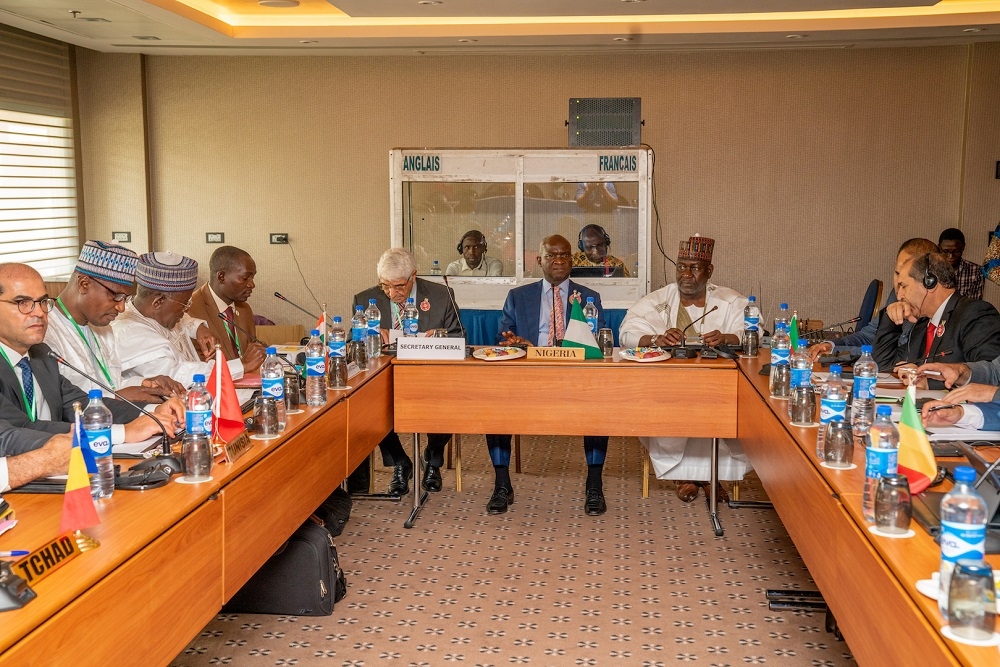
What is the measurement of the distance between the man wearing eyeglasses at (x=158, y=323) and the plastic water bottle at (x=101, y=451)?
1.46 metres

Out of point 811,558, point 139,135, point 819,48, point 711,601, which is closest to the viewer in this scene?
point 811,558

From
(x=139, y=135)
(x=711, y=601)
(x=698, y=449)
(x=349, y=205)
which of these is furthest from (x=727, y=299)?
(x=139, y=135)

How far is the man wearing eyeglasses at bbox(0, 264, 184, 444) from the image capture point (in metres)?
2.51

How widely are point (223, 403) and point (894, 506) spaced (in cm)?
164

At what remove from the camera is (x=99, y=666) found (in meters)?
1.67

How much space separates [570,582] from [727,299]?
1.99m

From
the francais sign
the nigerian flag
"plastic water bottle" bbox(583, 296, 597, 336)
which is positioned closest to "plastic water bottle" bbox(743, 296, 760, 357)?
the nigerian flag

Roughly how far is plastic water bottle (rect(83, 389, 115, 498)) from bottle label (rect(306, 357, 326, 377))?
107cm

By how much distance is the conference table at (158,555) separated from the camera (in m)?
1.57

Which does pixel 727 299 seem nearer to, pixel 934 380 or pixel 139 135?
pixel 934 380

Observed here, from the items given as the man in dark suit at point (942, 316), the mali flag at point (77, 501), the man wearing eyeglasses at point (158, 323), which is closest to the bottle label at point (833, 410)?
the man in dark suit at point (942, 316)

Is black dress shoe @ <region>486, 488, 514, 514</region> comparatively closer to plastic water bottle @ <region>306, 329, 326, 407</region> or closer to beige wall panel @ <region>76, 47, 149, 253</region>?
plastic water bottle @ <region>306, 329, 326, 407</region>

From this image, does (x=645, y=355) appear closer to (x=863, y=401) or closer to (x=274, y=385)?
(x=863, y=401)

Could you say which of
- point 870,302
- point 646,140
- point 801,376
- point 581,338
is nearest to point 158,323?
point 581,338
